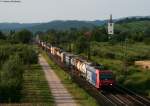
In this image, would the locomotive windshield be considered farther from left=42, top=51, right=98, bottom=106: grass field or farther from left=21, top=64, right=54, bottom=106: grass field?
left=21, top=64, right=54, bottom=106: grass field

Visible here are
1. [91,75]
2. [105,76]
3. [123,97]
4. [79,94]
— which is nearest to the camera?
[123,97]

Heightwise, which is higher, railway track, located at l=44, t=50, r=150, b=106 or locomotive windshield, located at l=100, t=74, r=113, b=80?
locomotive windshield, located at l=100, t=74, r=113, b=80

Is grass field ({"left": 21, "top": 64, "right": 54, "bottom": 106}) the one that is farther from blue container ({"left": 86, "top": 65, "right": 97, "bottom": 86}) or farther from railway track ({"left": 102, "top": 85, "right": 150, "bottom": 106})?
railway track ({"left": 102, "top": 85, "right": 150, "bottom": 106})

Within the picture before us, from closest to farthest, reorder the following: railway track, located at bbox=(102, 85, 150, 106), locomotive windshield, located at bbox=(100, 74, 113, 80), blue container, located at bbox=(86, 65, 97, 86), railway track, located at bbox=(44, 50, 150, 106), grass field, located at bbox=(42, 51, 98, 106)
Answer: grass field, located at bbox=(42, 51, 98, 106)
railway track, located at bbox=(44, 50, 150, 106)
railway track, located at bbox=(102, 85, 150, 106)
locomotive windshield, located at bbox=(100, 74, 113, 80)
blue container, located at bbox=(86, 65, 97, 86)

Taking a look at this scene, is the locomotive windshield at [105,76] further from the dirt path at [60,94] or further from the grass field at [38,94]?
the grass field at [38,94]

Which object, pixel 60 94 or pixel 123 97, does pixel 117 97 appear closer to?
pixel 123 97

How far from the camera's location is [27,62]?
300 ft

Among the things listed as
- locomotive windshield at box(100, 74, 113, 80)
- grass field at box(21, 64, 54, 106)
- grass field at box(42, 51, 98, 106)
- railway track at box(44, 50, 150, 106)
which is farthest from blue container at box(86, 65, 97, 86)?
grass field at box(21, 64, 54, 106)

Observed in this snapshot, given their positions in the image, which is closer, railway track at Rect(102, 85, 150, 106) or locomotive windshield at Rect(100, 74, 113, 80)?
railway track at Rect(102, 85, 150, 106)

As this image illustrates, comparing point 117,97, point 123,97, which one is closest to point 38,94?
point 117,97

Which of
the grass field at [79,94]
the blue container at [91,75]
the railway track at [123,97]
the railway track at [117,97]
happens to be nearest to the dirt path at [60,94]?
the grass field at [79,94]

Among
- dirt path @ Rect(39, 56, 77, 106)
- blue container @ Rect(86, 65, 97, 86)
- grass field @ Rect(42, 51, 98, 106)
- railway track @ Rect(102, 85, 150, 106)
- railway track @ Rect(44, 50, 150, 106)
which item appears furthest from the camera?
blue container @ Rect(86, 65, 97, 86)

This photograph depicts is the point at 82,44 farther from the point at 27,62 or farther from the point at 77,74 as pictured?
the point at 77,74

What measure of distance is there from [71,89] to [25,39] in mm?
148397
